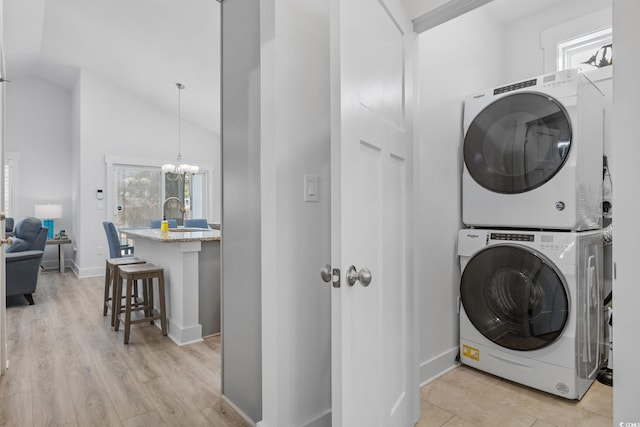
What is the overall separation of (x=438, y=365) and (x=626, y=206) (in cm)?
176

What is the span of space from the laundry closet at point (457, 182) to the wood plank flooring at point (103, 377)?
1.41 meters

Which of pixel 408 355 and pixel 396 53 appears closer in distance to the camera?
pixel 396 53

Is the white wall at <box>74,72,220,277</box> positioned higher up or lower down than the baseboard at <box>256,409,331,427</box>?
higher up

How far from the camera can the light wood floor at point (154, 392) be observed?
6.04ft

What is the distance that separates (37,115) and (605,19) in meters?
8.37

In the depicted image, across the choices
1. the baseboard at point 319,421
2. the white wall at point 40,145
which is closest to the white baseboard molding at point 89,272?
the white wall at point 40,145

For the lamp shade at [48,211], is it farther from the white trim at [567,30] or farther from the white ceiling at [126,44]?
the white trim at [567,30]

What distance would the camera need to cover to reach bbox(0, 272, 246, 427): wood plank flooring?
188 cm

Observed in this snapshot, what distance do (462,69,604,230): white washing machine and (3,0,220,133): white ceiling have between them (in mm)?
3072

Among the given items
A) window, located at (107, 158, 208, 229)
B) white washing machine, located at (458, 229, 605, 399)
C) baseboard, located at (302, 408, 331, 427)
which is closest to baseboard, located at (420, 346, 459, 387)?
white washing machine, located at (458, 229, 605, 399)

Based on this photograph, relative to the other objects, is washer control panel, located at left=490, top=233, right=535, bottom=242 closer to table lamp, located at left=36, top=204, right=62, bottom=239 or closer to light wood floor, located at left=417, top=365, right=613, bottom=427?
light wood floor, located at left=417, top=365, right=613, bottom=427

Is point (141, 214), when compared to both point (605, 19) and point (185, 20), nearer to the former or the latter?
point (185, 20)

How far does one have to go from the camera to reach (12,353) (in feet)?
8.98

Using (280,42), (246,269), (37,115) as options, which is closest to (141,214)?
(37,115)
